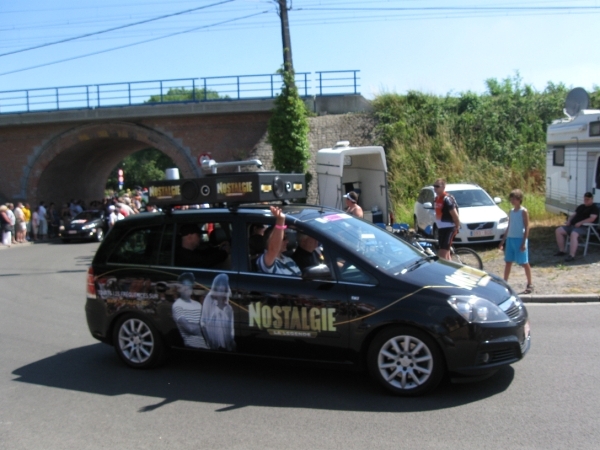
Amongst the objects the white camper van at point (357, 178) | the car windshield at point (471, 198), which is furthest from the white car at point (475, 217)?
the white camper van at point (357, 178)

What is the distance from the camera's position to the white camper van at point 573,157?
14344 mm

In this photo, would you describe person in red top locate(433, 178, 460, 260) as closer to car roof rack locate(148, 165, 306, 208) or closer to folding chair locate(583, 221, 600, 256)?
folding chair locate(583, 221, 600, 256)

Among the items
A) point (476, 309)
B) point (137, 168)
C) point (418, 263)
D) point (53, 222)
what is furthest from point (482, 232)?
point (137, 168)

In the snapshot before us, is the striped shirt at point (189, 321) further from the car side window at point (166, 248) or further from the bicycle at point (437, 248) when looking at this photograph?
the bicycle at point (437, 248)

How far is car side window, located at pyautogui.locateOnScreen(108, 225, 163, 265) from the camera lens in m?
6.93

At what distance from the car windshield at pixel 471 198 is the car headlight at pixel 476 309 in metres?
11.5

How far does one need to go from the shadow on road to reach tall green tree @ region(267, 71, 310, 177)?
18139mm

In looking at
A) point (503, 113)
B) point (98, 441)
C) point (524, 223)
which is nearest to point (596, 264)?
point (524, 223)

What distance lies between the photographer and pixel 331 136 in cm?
2920

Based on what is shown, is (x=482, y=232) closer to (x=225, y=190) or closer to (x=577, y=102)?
(x=577, y=102)

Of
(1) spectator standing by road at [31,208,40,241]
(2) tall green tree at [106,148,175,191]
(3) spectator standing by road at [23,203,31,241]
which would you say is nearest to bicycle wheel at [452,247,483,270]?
(3) spectator standing by road at [23,203,31,241]

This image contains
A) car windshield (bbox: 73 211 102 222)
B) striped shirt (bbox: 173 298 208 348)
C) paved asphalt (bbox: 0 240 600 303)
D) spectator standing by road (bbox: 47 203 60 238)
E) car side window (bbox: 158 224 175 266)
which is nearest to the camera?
striped shirt (bbox: 173 298 208 348)

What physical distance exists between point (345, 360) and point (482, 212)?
37.0 ft

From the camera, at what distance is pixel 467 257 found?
13.5 m
